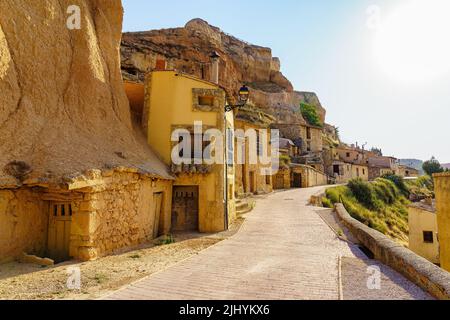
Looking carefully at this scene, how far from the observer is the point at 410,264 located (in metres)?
6.74

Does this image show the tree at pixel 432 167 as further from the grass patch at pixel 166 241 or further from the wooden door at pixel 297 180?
the grass patch at pixel 166 241

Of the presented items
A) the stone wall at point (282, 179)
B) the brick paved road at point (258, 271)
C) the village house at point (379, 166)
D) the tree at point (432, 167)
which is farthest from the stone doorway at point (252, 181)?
the tree at point (432, 167)

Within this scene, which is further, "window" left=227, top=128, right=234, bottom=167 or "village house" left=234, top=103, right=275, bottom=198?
"village house" left=234, top=103, right=275, bottom=198

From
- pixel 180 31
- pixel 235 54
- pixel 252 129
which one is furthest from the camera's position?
pixel 235 54

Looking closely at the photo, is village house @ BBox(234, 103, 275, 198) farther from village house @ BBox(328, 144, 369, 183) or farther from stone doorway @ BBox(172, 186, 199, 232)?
village house @ BBox(328, 144, 369, 183)

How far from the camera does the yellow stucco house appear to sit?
13420mm

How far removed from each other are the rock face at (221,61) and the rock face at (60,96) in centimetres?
1123

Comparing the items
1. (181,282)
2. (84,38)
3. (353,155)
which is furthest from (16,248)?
(353,155)

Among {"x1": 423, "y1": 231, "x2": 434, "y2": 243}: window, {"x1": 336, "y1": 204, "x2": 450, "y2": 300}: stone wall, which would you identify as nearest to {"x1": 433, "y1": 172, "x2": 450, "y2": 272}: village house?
{"x1": 336, "y1": 204, "x2": 450, "y2": 300}: stone wall

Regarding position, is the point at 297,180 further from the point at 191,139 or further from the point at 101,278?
the point at 101,278

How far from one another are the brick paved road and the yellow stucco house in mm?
2090

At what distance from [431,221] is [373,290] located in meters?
20.7
